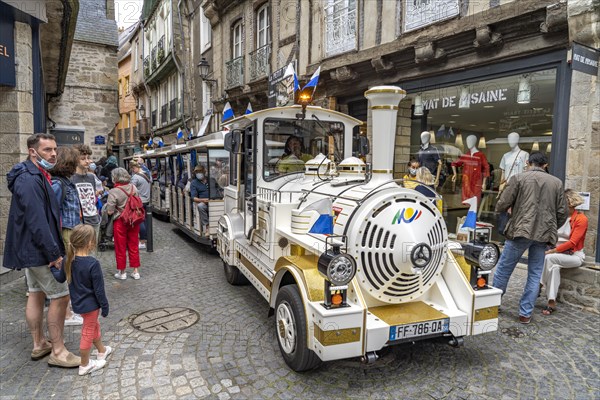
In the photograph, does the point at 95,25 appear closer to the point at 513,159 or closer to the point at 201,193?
the point at 201,193

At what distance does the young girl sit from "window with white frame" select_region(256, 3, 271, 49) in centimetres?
1111

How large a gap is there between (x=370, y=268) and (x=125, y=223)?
4184 mm

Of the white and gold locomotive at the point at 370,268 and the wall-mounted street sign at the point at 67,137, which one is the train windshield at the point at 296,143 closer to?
the white and gold locomotive at the point at 370,268

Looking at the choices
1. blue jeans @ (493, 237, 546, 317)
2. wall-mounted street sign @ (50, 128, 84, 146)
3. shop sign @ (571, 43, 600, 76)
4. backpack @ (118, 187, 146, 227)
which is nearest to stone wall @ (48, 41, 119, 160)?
wall-mounted street sign @ (50, 128, 84, 146)

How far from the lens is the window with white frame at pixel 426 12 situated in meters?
7.10

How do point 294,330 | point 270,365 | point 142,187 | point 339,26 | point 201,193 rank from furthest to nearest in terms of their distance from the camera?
point 339,26 < point 142,187 < point 201,193 < point 270,365 < point 294,330

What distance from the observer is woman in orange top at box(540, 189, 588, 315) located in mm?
4684

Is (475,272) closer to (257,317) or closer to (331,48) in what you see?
(257,317)

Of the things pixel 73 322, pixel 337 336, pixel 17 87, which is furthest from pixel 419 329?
pixel 17 87

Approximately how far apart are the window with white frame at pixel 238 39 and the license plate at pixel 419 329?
13.7 meters

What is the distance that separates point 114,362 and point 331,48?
28.3 ft

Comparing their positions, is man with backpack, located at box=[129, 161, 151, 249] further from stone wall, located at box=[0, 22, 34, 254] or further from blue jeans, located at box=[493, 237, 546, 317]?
blue jeans, located at box=[493, 237, 546, 317]

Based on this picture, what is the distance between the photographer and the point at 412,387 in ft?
10.2

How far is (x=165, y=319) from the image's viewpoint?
4.41m
